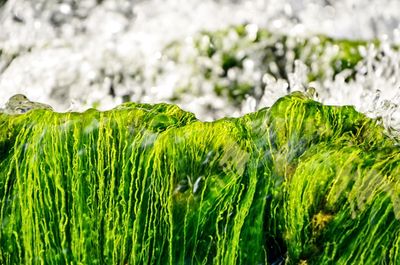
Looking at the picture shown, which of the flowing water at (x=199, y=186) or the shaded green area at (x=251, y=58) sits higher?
the shaded green area at (x=251, y=58)

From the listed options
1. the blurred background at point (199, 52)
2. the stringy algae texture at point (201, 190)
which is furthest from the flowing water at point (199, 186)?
the blurred background at point (199, 52)

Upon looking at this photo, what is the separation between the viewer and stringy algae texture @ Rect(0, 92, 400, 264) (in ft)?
10.2

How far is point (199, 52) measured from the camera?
6148 millimetres

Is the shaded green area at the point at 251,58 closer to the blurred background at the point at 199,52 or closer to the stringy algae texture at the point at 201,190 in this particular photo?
the blurred background at the point at 199,52

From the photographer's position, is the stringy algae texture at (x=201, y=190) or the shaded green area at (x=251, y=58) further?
the shaded green area at (x=251, y=58)

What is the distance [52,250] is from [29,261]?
0.10m

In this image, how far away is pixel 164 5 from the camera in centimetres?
648

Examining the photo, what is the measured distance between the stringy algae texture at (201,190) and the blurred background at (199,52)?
2.23m

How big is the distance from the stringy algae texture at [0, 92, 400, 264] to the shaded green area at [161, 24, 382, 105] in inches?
99.2

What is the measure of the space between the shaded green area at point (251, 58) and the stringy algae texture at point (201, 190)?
252cm

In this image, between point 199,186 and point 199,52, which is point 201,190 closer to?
point 199,186

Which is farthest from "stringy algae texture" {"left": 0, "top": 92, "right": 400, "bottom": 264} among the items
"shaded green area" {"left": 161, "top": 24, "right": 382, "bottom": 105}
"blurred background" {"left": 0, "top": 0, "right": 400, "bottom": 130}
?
"shaded green area" {"left": 161, "top": 24, "right": 382, "bottom": 105}

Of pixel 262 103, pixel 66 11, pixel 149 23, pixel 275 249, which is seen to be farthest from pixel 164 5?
pixel 275 249

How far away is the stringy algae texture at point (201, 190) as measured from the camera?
10.2 ft
